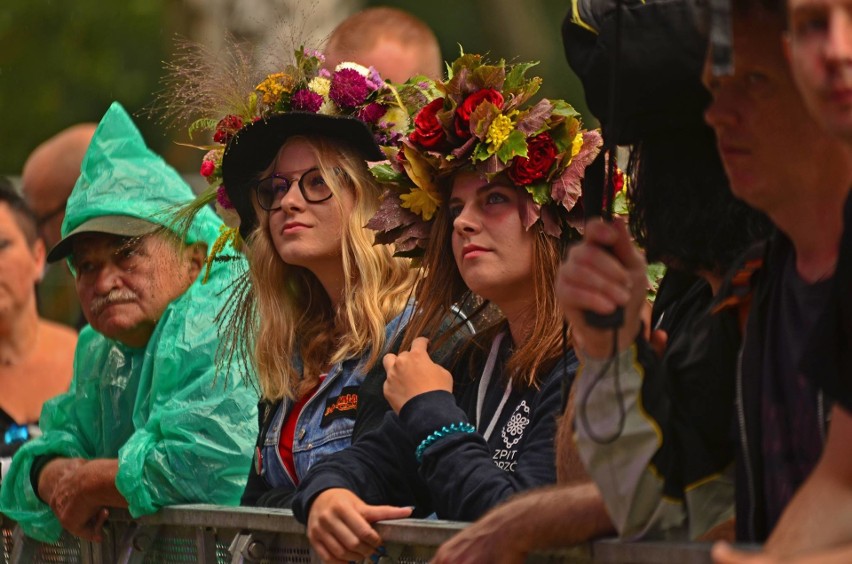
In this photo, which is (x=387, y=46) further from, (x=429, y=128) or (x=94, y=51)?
(x=94, y=51)

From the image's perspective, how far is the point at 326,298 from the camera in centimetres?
552

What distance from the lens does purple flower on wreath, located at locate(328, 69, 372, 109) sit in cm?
536

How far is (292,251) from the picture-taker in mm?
5262

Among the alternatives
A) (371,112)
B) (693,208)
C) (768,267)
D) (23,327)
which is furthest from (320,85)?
(23,327)

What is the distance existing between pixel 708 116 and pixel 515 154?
175cm

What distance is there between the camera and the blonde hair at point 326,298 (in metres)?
5.20

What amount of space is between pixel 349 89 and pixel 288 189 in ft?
1.24

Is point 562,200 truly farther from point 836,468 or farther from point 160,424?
point 836,468

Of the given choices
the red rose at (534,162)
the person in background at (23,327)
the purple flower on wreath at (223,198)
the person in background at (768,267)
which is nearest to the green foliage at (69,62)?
the person in background at (23,327)

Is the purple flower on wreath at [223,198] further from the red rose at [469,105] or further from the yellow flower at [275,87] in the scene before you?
the red rose at [469,105]

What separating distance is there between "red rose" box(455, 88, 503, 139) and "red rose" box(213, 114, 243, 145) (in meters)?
1.07

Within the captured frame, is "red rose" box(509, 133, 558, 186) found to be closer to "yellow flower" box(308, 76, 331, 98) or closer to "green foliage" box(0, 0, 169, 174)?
"yellow flower" box(308, 76, 331, 98)

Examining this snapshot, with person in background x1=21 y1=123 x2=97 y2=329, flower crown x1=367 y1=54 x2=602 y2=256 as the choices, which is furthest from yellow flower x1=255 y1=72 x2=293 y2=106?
person in background x1=21 y1=123 x2=97 y2=329

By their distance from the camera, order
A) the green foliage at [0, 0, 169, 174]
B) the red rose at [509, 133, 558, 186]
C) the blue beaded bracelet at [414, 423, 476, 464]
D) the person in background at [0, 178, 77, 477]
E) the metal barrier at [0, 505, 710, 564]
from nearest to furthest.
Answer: the metal barrier at [0, 505, 710, 564] → the blue beaded bracelet at [414, 423, 476, 464] → the red rose at [509, 133, 558, 186] → the person in background at [0, 178, 77, 477] → the green foliage at [0, 0, 169, 174]
